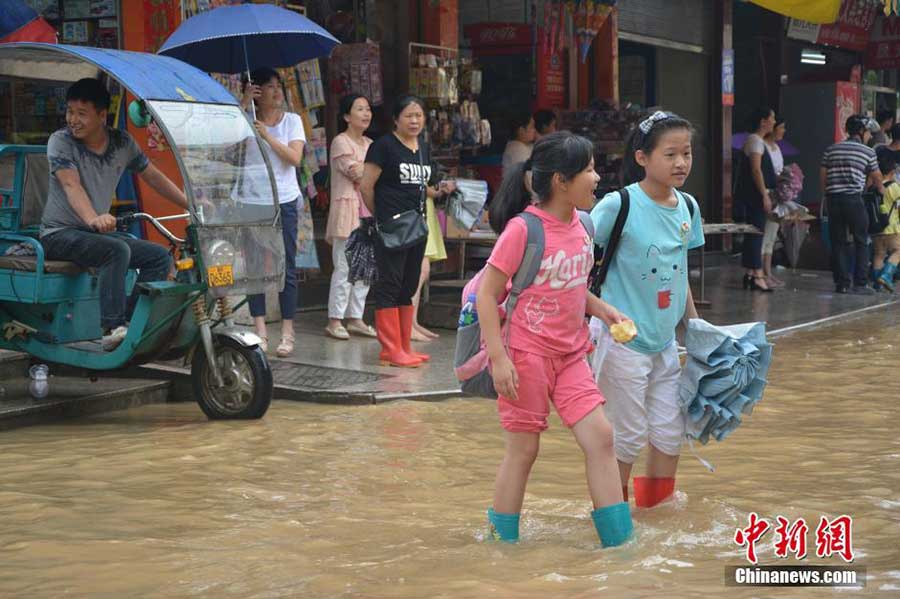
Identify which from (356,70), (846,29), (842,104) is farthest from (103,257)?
(846,29)

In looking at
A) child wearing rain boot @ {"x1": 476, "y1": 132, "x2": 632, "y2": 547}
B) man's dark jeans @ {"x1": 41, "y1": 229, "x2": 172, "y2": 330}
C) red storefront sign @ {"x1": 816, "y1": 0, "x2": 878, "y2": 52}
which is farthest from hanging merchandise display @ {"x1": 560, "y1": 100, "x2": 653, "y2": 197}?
child wearing rain boot @ {"x1": 476, "y1": 132, "x2": 632, "y2": 547}

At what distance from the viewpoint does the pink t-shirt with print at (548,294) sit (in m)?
4.70

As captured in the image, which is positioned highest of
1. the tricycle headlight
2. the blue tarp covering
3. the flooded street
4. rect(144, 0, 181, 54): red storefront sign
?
rect(144, 0, 181, 54): red storefront sign

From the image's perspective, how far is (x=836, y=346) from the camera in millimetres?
10883

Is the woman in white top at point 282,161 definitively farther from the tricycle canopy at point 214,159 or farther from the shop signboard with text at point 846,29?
the shop signboard with text at point 846,29

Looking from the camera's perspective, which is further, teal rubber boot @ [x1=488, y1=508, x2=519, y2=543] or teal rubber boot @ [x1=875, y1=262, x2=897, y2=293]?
teal rubber boot @ [x1=875, y1=262, x2=897, y2=293]

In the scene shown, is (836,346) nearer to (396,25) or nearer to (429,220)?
(429,220)

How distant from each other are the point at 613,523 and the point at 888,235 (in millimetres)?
11558

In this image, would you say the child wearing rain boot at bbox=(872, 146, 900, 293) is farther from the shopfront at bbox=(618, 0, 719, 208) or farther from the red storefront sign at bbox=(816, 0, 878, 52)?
the red storefront sign at bbox=(816, 0, 878, 52)

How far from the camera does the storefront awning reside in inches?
498

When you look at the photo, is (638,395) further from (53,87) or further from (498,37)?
(498,37)

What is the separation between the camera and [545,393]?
15.5 feet

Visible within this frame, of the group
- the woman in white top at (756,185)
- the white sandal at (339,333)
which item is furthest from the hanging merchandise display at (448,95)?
the woman in white top at (756,185)

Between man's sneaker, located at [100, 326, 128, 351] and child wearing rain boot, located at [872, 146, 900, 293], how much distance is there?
1015 centimetres
